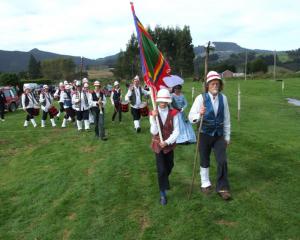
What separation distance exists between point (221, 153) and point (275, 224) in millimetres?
1517

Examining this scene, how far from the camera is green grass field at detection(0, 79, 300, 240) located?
20.3ft

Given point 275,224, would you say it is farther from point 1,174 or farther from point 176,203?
point 1,174

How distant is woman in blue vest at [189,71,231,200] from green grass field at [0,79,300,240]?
1.50ft

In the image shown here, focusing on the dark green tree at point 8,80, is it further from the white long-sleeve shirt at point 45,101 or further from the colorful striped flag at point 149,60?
the colorful striped flag at point 149,60

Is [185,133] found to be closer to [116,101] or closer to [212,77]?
[212,77]

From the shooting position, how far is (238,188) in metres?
7.63

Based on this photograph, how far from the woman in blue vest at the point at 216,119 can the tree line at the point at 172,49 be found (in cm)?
6654

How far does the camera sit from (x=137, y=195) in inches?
301

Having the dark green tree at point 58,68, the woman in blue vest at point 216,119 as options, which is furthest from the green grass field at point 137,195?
the dark green tree at point 58,68

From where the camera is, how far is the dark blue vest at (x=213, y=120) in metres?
6.95

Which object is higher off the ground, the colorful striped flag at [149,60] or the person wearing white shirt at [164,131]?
the colorful striped flag at [149,60]

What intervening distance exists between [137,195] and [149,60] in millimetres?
2705

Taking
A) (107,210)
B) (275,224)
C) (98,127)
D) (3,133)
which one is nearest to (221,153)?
(275,224)

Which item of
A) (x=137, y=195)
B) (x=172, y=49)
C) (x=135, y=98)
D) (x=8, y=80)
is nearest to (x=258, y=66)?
(x=172, y=49)
